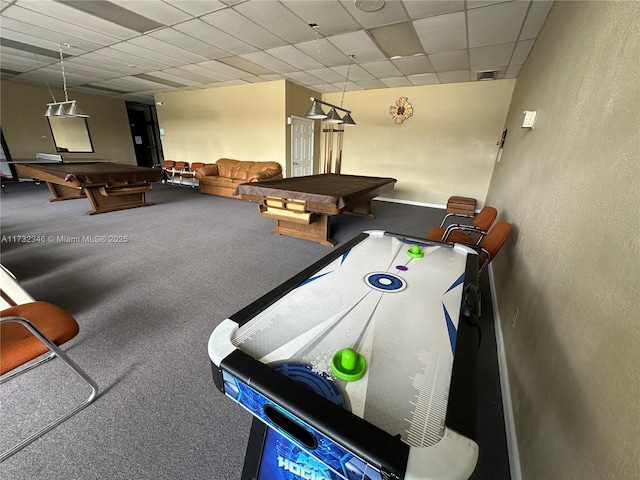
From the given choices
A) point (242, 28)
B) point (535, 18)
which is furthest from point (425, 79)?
point (242, 28)

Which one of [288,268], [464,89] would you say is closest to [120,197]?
[288,268]

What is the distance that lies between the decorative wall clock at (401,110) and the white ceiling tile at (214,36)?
3646 millimetres

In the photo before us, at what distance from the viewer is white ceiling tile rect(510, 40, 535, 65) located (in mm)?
3436

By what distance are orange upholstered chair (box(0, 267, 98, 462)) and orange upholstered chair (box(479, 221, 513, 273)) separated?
2.57 m

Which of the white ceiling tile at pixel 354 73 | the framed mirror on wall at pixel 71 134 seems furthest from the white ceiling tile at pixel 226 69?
Result: the framed mirror on wall at pixel 71 134

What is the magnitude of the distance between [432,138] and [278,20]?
4391mm

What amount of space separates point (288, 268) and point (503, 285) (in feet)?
6.79

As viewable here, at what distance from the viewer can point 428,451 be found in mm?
564

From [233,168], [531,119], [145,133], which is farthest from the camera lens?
[145,133]

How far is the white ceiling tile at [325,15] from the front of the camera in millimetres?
2695

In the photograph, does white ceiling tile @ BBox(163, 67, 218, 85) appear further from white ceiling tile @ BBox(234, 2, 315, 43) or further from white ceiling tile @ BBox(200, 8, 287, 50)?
white ceiling tile @ BBox(234, 2, 315, 43)

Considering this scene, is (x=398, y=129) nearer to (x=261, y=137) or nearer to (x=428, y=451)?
(x=261, y=137)

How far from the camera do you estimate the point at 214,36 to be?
3553 mm

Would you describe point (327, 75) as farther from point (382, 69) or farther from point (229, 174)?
point (229, 174)
